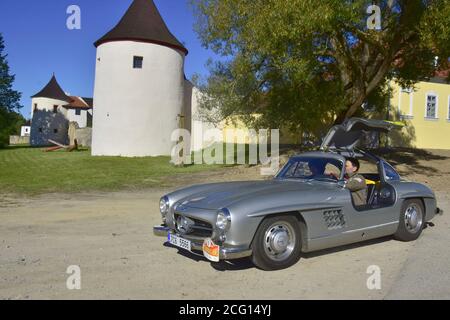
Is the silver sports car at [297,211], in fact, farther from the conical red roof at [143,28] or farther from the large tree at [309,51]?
the conical red roof at [143,28]

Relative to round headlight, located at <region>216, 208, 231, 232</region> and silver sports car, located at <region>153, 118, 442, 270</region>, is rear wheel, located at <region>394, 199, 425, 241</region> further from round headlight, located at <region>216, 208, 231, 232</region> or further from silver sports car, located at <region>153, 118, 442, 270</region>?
round headlight, located at <region>216, 208, 231, 232</region>

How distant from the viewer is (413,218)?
6.83m

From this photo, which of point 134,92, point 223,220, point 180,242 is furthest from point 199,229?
point 134,92

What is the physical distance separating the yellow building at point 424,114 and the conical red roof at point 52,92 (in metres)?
44.2

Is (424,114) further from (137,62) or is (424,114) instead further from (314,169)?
(314,169)

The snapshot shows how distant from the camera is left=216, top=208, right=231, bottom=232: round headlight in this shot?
4691 mm

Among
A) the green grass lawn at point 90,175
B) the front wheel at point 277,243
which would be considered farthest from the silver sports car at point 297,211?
the green grass lawn at point 90,175

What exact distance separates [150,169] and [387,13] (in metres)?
11.6

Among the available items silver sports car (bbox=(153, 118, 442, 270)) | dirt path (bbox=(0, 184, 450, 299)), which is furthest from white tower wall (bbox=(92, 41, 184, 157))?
silver sports car (bbox=(153, 118, 442, 270))

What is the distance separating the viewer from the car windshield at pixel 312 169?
20.6 ft

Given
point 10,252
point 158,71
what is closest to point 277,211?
point 10,252

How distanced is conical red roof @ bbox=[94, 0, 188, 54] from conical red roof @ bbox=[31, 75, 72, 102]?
3196cm

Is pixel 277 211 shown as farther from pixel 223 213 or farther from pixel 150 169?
pixel 150 169
